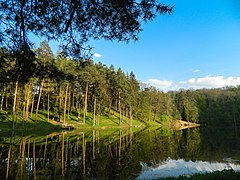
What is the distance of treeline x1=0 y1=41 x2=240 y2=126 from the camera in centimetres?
889

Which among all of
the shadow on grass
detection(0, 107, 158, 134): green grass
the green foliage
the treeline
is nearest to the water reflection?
the treeline

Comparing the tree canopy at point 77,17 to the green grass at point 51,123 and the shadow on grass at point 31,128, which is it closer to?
the green grass at point 51,123

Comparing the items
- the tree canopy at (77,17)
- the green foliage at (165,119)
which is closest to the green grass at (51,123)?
the green foliage at (165,119)

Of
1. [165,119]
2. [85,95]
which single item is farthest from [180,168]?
[165,119]

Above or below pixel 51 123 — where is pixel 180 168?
below

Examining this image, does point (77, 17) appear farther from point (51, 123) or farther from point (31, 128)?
point (51, 123)

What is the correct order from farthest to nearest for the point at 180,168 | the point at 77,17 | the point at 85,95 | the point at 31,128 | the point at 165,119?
the point at 165,119, the point at 85,95, the point at 31,128, the point at 180,168, the point at 77,17

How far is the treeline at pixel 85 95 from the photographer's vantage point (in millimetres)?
8891

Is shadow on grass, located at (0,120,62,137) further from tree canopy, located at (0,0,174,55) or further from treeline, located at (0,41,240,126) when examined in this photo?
tree canopy, located at (0,0,174,55)

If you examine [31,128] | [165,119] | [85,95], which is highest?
[85,95]

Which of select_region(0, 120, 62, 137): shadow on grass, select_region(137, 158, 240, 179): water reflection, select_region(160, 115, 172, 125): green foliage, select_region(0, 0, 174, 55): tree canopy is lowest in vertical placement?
select_region(137, 158, 240, 179): water reflection

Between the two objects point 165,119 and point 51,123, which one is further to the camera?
point 165,119

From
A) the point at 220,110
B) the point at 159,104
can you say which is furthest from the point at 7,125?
the point at 220,110

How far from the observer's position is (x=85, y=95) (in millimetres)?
65312
